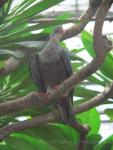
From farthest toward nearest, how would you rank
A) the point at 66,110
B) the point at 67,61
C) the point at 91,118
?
the point at 91,118 → the point at 67,61 → the point at 66,110

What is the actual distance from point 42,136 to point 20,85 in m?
0.21

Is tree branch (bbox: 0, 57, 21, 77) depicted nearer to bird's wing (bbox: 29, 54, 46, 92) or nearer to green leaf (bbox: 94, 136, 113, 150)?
bird's wing (bbox: 29, 54, 46, 92)

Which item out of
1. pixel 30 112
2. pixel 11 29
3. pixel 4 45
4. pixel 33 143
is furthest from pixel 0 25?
pixel 33 143

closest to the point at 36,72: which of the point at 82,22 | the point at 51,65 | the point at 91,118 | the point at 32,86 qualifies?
the point at 32,86

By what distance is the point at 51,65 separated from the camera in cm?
201

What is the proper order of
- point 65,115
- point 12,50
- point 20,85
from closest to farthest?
point 12,50 → point 65,115 → point 20,85

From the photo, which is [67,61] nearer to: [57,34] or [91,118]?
[57,34]

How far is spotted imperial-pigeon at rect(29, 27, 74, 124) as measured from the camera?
1819 millimetres

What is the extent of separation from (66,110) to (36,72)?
256 millimetres

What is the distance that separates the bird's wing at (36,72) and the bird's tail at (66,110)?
0.11 m

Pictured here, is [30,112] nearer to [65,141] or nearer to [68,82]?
[65,141]

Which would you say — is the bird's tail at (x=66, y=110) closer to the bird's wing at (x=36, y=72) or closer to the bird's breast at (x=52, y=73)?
the bird's wing at (x=36, y=72)

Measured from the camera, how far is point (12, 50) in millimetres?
1484

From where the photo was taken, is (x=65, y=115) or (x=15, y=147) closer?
(x=65, y=115)
